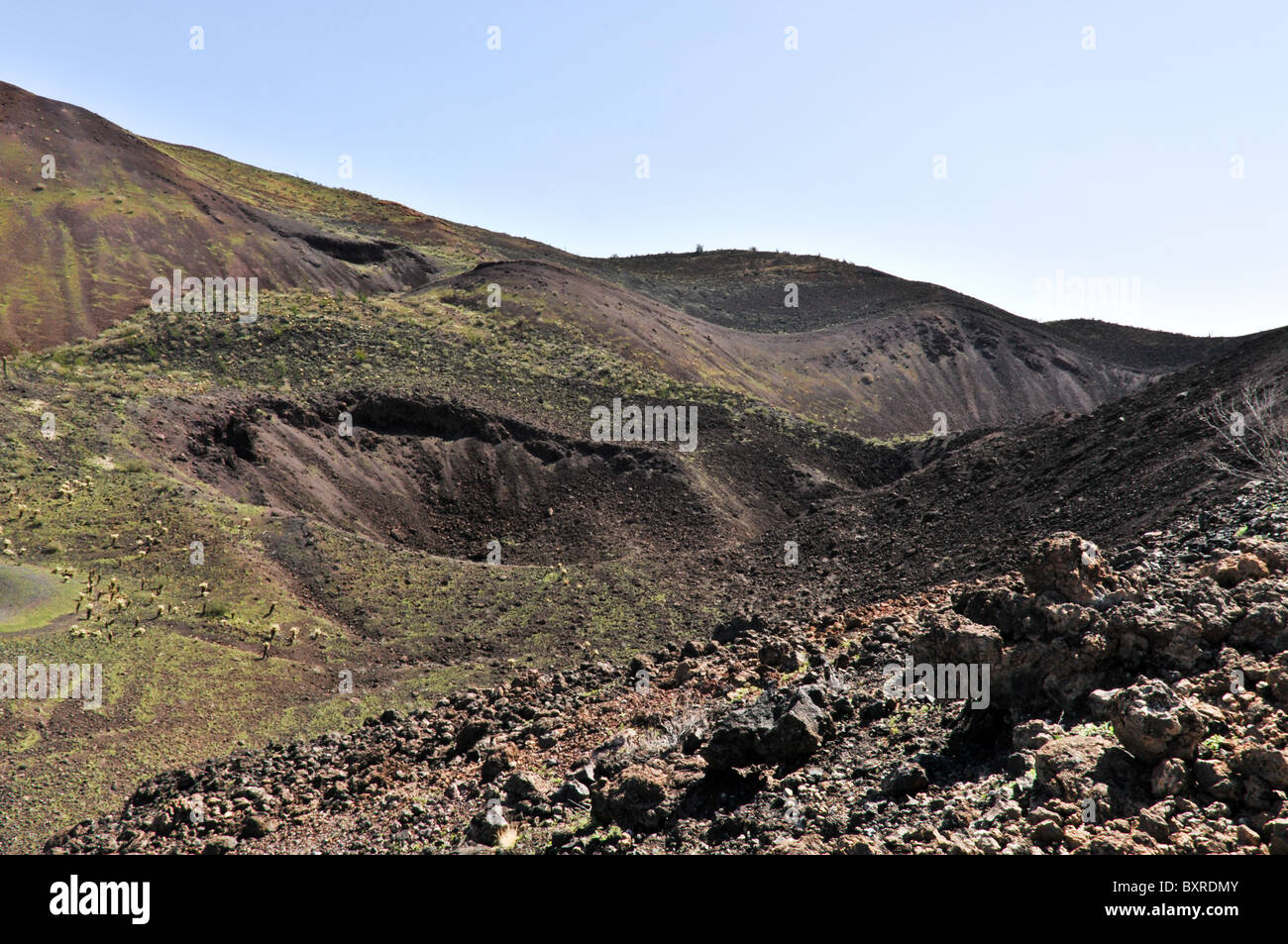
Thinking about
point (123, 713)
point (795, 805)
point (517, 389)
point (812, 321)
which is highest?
point (812, 321)

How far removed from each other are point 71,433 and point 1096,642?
2570cm

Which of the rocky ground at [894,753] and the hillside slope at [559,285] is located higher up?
the hillside slope at [559,285]

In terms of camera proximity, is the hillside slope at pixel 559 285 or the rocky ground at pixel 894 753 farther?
the hillside slope at pixel 559 285

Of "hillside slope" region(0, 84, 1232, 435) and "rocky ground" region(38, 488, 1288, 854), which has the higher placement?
"hillside slope" region(0, 84, 1232, 435)

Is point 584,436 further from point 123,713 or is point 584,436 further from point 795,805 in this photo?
point 795,805

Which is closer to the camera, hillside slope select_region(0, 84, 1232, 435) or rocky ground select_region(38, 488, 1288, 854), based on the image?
rocky ground select_region(38, 488, 1288, 854)

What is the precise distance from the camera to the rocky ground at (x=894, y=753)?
6.35 metres

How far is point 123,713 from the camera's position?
1485cm

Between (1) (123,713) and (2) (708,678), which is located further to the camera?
(1) (123,713)

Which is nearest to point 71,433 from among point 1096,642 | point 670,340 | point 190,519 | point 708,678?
point 190,519

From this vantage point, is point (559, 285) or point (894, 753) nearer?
point (894, 753)

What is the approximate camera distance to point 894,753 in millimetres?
8664

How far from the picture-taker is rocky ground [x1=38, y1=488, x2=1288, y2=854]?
20.8 ft

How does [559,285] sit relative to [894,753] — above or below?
above
